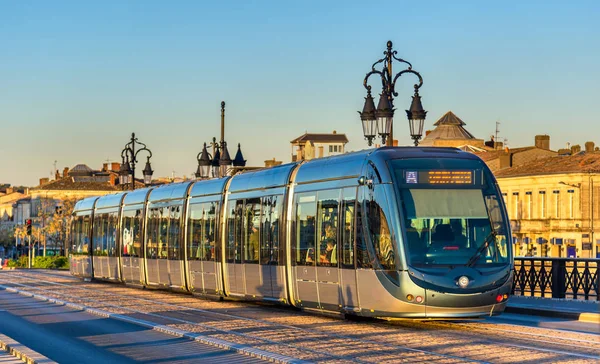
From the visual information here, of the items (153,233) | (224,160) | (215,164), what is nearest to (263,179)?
(153,233)

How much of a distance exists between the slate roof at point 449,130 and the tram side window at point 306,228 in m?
140

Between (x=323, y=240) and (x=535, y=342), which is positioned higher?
(x=323, y=240)

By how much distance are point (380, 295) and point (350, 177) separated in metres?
Answer: 2.83

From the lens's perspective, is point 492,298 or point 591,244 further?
point 591,244

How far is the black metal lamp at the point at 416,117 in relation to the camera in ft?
107

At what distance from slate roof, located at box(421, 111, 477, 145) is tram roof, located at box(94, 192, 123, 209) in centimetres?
12058

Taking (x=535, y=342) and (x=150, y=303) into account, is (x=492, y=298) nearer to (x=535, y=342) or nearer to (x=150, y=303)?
(x=535, y=342)

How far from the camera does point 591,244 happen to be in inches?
3836

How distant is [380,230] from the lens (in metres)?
24.7

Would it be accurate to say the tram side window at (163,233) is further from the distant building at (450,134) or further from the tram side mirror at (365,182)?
the distant building at (450,134)

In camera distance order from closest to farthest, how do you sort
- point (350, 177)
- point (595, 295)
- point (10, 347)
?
point (10, 347), point (350, 177), point (595, 295)

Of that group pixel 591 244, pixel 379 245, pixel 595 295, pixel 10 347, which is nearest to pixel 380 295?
pixel 379 245

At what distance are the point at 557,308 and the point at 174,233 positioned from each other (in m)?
13.3

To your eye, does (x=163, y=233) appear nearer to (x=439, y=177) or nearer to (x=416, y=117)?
(x=416, y=117)
